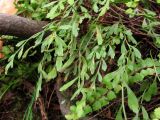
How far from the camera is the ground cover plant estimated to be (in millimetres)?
1639

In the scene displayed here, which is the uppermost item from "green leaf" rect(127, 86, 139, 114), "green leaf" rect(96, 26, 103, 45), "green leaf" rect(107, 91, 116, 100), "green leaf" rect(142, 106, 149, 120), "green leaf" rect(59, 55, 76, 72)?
"green leaf" rect(96, 26, 103, 45)

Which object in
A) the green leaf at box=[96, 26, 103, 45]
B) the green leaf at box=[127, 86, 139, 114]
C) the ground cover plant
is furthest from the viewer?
the green leaf at box=[96, 26, 103, 45]

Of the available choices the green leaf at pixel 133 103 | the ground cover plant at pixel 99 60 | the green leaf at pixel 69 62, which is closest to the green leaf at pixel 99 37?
the ground cover plant at pixel 99 60

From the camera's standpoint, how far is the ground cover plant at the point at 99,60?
164 centimetres

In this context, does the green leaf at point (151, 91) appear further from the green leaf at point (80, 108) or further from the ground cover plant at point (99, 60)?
the green leaf at point (80, 108)

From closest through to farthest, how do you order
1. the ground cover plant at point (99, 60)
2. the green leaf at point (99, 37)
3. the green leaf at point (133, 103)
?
the green leaf at point (133, 103) → the ground cover plant at point (99, 60) → the green leaf at point (99, 37)

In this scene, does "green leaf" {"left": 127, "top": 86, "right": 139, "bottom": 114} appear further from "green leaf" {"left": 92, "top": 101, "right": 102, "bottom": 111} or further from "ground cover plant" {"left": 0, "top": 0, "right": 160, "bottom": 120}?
"green leaf" {"left": 92, "top": 101, "right": 102, "bottom": 111}

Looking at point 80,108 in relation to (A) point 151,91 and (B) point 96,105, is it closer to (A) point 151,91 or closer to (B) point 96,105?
(B) point 96,105

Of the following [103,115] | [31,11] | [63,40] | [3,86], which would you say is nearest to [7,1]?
[31,11]

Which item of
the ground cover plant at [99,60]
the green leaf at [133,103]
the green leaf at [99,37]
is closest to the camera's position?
the green leaf at [133,103]

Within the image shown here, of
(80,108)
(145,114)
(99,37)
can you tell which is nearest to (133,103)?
(145,114)

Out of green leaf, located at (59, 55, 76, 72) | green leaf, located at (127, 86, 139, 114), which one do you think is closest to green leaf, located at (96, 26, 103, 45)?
green leaf, located at (59, 55, 76, 72)

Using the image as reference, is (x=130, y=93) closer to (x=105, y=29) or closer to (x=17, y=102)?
(x=105, y=29)

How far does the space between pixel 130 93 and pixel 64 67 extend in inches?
16.7
